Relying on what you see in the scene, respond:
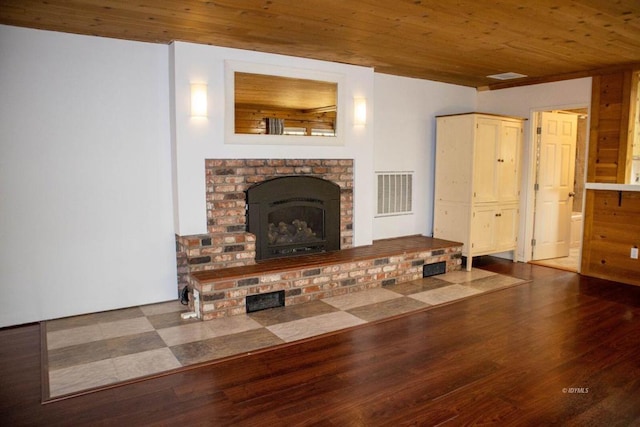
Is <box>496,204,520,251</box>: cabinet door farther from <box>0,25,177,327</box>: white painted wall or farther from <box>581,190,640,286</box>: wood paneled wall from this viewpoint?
<box>0,25,177,327</box>: white painted wall

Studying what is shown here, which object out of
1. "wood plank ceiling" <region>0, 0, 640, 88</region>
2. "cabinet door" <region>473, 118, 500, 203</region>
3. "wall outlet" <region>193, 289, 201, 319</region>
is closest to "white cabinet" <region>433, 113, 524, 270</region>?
"cabinet door" <region>473, 118, 500, 203</region>

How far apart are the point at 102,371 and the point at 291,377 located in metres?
1.19

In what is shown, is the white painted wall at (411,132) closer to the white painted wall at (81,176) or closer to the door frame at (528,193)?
the door frame at (528,193)

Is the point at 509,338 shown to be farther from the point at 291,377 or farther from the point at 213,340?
the point at 213,340

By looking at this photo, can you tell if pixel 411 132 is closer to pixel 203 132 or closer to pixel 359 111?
pixel 359 111

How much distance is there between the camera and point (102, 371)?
A: 2879mm

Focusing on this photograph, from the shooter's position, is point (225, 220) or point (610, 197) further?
point (610, 197)

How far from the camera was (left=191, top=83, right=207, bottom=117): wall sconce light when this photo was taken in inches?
160

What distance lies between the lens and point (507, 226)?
231 inches

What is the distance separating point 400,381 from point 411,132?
12.3 feet

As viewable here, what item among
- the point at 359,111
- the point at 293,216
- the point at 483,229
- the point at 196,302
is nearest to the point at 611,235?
the point at 483,229

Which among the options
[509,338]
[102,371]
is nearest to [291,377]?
[102,371]

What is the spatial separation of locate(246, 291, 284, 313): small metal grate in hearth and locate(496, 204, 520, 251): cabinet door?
3097 millimetres

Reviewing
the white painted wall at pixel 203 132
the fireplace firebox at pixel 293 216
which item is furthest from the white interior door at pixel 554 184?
the white painted wall at pixel 203 132
